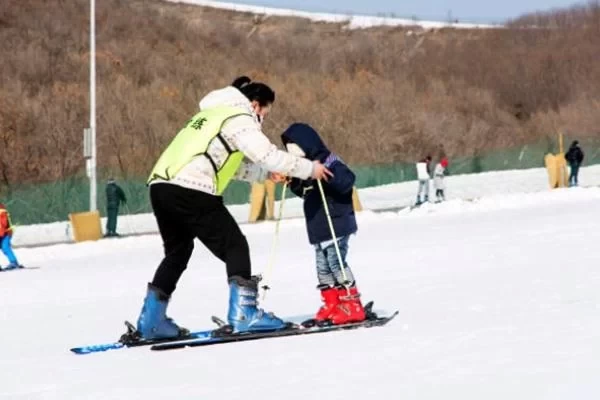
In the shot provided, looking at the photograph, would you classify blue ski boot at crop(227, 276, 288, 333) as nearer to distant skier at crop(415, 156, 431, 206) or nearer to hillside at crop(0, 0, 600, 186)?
distant skier at crop(415, 156, 431, 206)

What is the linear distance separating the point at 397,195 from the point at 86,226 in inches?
532

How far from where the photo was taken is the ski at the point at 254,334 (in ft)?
22.0

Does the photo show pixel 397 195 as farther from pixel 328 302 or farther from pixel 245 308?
pixel 245 308

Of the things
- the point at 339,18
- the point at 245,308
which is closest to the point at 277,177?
the point at 245,308

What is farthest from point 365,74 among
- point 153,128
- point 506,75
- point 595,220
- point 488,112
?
point 595,220

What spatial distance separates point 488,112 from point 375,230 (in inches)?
1681

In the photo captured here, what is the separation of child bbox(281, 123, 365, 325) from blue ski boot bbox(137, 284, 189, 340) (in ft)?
3.28

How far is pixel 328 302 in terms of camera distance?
7.33m

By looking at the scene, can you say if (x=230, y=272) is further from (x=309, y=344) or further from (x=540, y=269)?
(x=540, y=269)

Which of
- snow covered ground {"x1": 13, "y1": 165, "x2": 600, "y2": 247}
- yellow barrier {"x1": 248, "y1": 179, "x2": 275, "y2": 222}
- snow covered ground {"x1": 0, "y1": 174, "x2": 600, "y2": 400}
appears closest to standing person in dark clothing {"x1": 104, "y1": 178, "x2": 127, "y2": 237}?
snow covered ground {"x1": 13, "y1": 165, "x2": 600, "y2": 247}

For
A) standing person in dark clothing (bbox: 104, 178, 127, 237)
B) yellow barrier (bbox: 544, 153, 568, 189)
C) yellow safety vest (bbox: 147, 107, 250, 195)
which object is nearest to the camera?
yellow safety vest (bbox: 147, 107, 250, 195)

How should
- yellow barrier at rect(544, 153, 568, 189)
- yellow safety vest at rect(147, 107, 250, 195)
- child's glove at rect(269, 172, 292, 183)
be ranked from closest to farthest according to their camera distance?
yellow safety vest at rect(147, 107, 250, 195), child's glove at rect(269, 172, 292, 183), yellow barrier at rect(544, 153, 568, 189)

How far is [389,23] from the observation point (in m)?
77.6

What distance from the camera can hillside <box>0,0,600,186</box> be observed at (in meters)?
44.5
